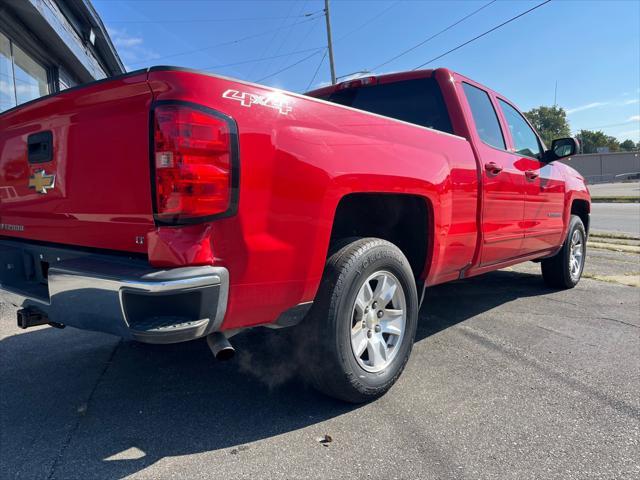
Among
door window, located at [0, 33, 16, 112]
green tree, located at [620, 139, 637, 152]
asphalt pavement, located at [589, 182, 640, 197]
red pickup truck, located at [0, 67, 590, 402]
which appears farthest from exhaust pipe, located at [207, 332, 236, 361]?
green tree, located at [620, 139, 637, 152]

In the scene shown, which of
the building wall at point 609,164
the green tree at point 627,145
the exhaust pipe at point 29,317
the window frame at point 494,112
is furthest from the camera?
the green tree at point 627,145

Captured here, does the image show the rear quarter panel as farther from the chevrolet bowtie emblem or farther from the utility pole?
the utility pole

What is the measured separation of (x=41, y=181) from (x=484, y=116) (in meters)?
3.51

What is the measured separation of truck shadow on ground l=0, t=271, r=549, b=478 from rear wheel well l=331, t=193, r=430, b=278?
0.83m

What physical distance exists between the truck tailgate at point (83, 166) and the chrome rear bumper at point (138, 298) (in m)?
0.21

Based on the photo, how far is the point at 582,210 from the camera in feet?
20.9

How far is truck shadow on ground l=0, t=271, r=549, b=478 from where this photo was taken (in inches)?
92.5

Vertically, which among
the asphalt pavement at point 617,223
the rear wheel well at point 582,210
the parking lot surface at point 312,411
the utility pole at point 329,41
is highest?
the utility pole at point 329,41

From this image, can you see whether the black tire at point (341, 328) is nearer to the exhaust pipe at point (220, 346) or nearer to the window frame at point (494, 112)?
the exhaust pipe at point (220, 346)

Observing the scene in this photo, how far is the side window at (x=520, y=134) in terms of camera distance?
186 inches

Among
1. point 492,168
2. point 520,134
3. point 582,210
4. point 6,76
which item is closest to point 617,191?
point 582,210

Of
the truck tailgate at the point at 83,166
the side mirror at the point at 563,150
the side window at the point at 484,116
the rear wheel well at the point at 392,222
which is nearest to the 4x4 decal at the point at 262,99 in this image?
the truck tailgate at the point at 83,166

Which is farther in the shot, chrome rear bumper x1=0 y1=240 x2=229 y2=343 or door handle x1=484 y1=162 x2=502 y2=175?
door handle x1=484 y1=162 x2=502 y2=175

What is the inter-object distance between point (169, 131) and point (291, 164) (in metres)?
0.58
